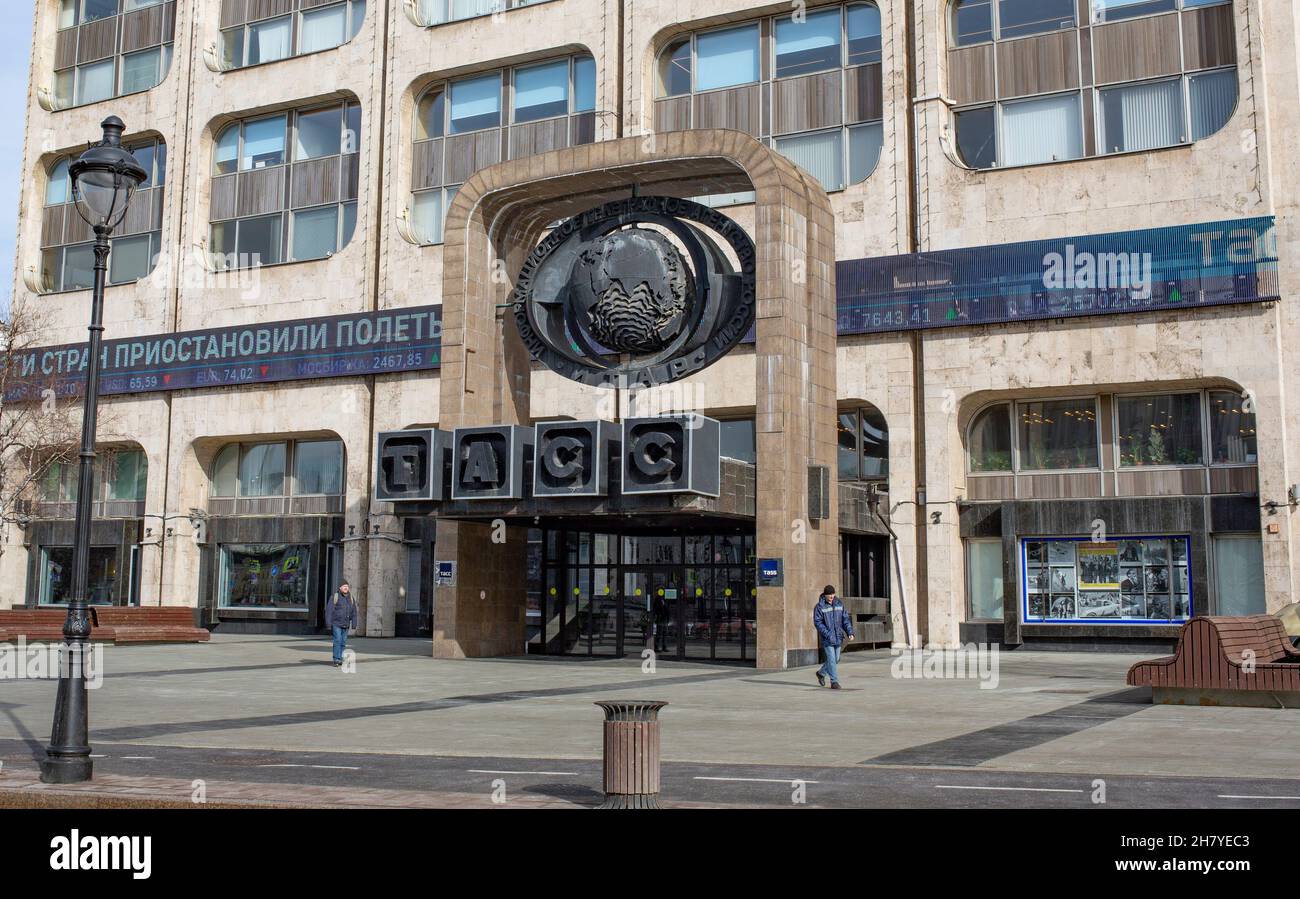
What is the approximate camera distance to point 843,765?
1229 centimetres

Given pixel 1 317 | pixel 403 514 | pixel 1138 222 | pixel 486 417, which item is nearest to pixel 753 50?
pixel 1138 222

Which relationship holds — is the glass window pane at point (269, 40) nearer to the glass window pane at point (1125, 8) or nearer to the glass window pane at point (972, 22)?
the glass window pane at point (972, 22)

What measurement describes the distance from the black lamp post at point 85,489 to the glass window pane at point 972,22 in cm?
2991

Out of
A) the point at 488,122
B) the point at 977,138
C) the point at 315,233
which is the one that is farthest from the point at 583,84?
the point at 977,138

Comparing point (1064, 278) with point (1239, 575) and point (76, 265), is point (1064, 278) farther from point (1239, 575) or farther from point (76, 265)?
point (76, 265)

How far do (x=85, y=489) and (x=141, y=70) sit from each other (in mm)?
46030

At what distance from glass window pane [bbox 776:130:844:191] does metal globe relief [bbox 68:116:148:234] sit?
93.4 ft

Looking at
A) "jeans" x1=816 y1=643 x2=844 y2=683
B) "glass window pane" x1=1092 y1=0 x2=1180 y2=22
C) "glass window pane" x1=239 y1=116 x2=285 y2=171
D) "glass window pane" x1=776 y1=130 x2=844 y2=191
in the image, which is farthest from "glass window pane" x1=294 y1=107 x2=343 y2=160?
"jeans" x1=816 y1=643 x2=844 y2=683

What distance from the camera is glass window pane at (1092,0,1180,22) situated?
3472 centimetres

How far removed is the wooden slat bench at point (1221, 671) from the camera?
57.1ft

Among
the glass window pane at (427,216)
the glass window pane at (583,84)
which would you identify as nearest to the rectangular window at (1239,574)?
the glass window pane at (583,84)

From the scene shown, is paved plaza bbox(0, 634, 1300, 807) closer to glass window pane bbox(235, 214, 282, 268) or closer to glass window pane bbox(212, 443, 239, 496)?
glass window pane bbox(212, 443, 239, 496)
